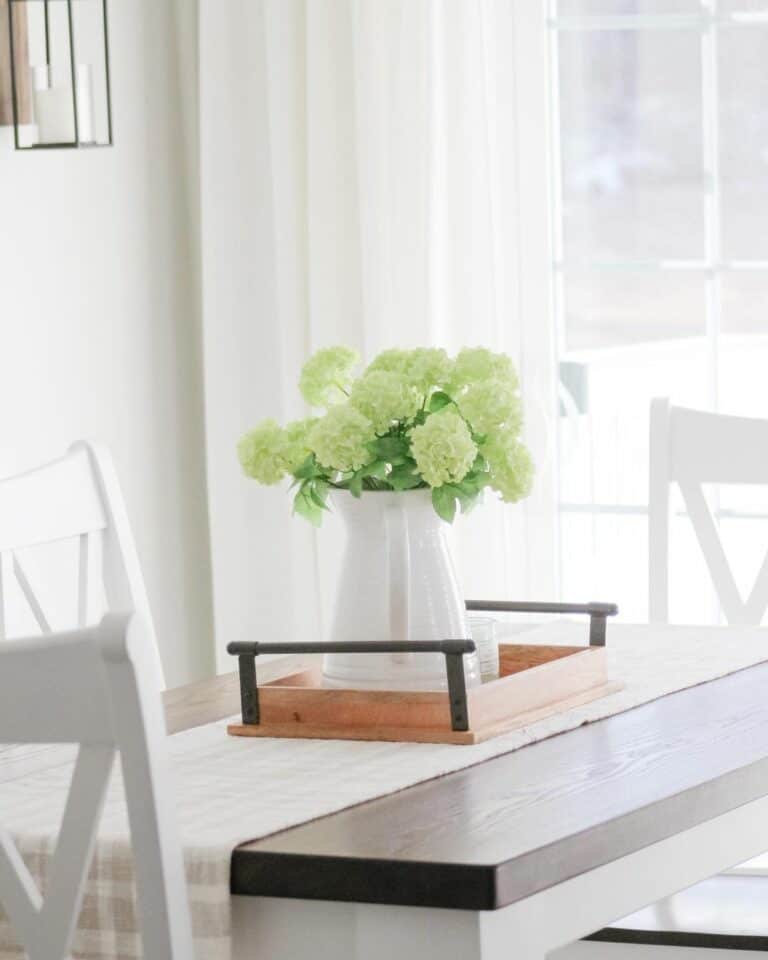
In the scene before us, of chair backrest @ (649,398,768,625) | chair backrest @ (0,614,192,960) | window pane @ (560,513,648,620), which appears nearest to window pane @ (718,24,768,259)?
window pane @ (560,513,648,620)

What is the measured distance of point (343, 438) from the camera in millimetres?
1654

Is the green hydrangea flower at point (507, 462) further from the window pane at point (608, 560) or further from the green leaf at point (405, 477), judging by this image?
the window pane at point (608, 560)

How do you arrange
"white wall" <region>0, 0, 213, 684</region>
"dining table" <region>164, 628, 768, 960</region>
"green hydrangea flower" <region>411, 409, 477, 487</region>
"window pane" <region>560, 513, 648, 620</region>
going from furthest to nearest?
"window pane" <region>560, 513, 648, 620</region> → "white wall" <region>0, 0, 213, 684</region> → "green hydrangea flower" <region>411, 409, 477, 487</region> → "dining table" <region>164, 628, 768, 960</region>

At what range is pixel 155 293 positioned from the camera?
3328mm

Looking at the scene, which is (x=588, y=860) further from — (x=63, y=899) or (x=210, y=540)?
(x=210, y=540)

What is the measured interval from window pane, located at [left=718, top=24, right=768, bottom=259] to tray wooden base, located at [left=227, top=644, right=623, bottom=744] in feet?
4.77

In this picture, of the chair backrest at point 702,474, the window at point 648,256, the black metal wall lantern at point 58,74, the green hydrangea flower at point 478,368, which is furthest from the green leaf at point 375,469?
the window at point 648,256

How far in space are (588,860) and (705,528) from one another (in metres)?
1.22

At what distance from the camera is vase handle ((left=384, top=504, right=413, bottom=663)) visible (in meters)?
1.71

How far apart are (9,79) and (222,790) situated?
1.64 meters

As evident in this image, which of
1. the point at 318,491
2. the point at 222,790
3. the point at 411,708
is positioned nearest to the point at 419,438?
the point at 318,491

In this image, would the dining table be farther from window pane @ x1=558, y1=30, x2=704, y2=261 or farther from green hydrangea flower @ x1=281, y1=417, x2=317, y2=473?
window pane @ x1=558, y1=30, x2=704, y2=261

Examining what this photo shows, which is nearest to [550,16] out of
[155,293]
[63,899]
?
[155,293]

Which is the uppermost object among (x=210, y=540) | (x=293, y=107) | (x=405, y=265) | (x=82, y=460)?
(x=293, y=107)
